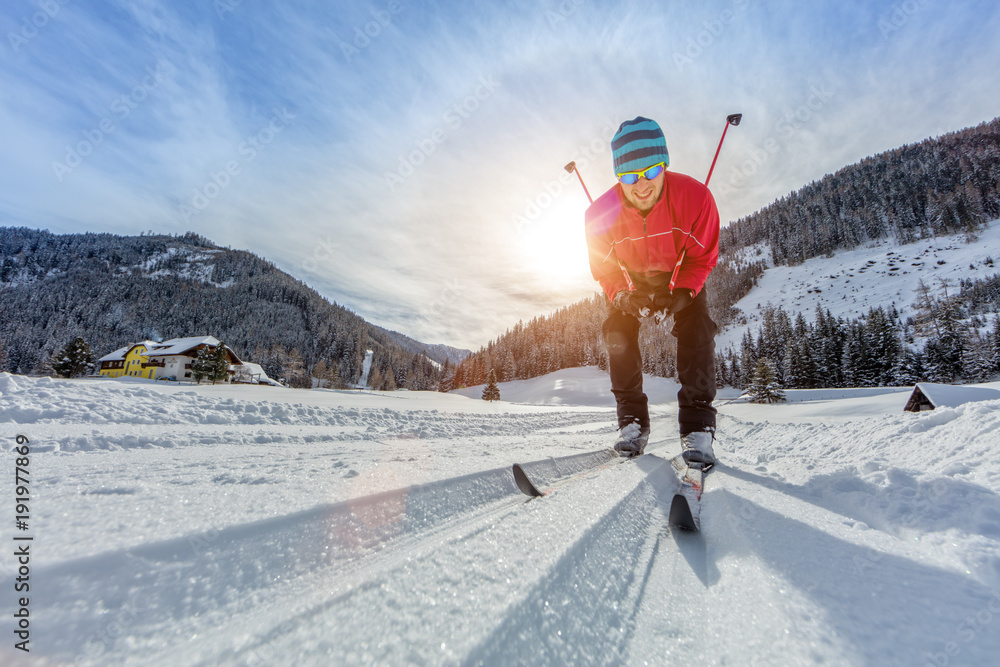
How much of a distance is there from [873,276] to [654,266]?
94.4 m

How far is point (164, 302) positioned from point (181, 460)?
14270 cm

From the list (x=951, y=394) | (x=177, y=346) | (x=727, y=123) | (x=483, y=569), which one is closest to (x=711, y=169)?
(x=727, y=123)

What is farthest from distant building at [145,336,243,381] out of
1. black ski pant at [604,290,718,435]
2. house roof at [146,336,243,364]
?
black ski pant at [604,290,718,435]

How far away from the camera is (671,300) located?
228cm

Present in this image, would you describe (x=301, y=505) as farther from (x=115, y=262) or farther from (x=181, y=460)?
(x=115, y=262)

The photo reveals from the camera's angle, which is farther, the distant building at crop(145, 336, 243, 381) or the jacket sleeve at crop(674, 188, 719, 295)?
the distant building at crop(145, 336, 243, 381)

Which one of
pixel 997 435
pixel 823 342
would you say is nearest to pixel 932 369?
pixel 823 342

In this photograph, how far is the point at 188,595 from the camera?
1.92 ft

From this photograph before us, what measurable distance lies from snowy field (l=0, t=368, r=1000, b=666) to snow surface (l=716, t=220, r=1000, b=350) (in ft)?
247

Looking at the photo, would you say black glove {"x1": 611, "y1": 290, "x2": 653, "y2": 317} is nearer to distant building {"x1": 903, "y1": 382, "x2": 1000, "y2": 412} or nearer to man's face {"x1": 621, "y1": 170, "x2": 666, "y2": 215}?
man's face {"x1": 621, "y1": 170, "x2": 666, "y2": 215}

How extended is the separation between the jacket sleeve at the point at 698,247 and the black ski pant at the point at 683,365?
0.17 meters

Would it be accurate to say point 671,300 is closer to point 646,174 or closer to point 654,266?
point 654,266

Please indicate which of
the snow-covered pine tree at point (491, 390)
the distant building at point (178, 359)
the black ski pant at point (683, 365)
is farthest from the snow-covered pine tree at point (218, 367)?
the black ski pant at point (683, 365)

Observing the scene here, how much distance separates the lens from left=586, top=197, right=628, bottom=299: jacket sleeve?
8.36 ft
